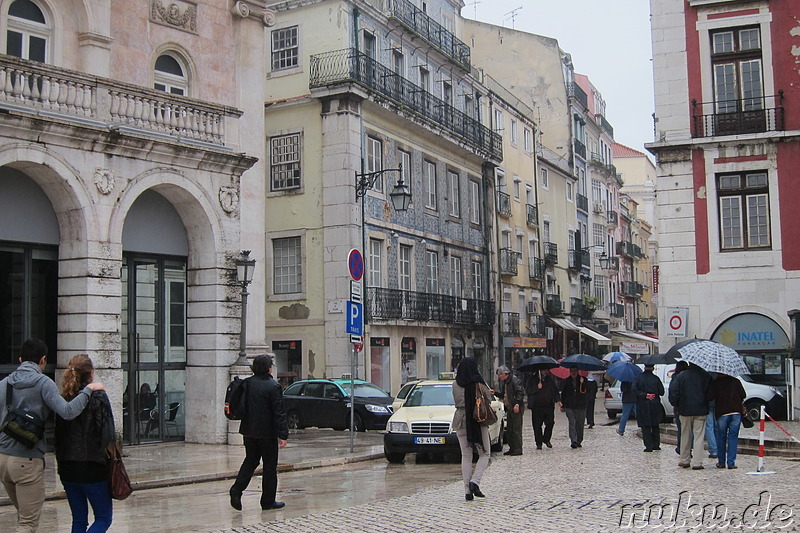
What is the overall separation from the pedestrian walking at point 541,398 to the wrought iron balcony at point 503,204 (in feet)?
86.9

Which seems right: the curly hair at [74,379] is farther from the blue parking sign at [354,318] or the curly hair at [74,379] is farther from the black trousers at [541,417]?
the black trousers at [541,417]

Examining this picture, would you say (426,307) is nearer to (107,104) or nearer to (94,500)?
(107,104)

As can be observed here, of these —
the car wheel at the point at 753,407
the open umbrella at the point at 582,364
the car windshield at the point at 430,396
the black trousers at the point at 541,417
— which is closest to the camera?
the car windshield at the point at 430,396

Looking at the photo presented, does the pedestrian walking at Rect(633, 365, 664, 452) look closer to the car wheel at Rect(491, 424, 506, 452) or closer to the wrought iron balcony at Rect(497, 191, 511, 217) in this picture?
the car wheel at Rect(491, 424, 506, 452)

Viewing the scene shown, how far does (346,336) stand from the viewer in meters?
32.8

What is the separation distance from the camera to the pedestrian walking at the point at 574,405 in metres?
20.3

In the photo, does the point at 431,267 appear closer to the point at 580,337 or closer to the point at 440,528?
the point at 580,337

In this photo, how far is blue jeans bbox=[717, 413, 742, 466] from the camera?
587 inches

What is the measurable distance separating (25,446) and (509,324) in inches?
1532

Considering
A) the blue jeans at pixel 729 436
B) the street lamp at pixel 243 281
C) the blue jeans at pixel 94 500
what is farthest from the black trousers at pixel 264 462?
the street lamp at pixel 243 281

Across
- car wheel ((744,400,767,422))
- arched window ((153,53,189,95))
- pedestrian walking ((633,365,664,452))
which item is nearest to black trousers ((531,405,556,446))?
pedestrian walking ((633,365,664,452))

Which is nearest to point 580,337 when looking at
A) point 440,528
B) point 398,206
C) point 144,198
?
point 398,206

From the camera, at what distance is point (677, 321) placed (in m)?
27.0

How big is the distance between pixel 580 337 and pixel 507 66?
51.3ft
